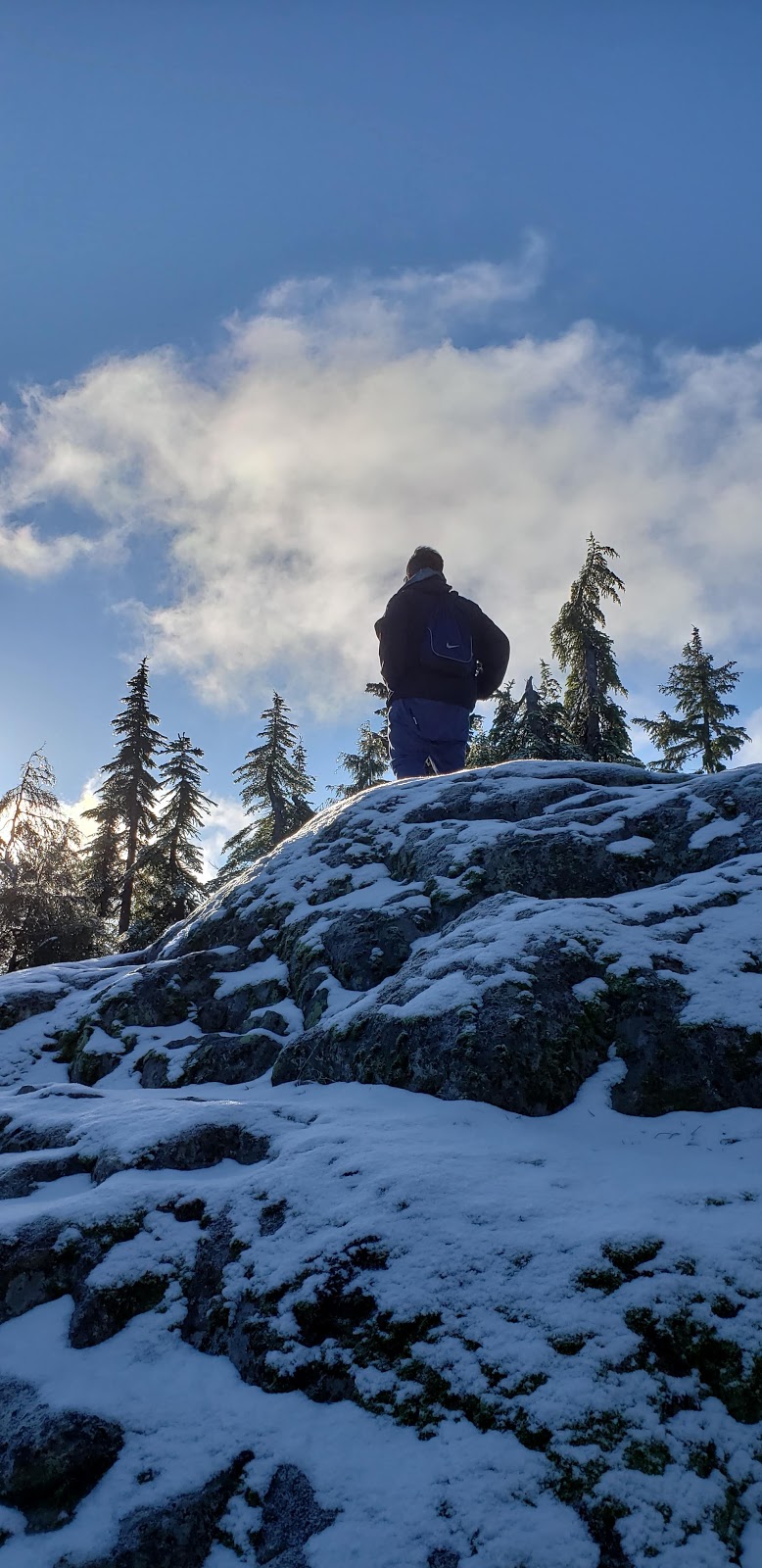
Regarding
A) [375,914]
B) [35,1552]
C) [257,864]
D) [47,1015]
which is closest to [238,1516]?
[35,1552]

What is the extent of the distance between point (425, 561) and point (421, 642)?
1378 millimetres

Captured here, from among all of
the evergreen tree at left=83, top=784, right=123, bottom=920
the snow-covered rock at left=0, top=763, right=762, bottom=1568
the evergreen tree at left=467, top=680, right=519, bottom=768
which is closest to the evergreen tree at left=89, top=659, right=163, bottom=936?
the evergreen tree at left=83, top=784, right=123, bottom=920

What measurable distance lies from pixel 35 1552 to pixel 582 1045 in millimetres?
3583

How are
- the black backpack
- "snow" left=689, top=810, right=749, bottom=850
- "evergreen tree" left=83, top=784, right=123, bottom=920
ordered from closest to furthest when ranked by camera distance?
"snow" left=689, top=810, right=749, bottom=850
the black backpack
"evergreen tree" left=83, top=784, right=123, bottom=920

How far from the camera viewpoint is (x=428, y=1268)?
10.8 ft

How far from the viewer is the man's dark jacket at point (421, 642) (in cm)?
1006

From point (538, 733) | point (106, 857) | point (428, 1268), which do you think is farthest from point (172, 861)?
point (428, 1268)

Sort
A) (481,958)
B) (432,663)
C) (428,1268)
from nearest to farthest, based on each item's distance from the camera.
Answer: (428,1268) < (481,958) < (432,663)

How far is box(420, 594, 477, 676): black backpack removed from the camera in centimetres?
1005

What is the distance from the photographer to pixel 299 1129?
4.70 metres

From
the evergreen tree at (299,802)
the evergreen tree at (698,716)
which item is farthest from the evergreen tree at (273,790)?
the evergreen tree at (698,716)

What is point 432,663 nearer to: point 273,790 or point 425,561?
point 425,561

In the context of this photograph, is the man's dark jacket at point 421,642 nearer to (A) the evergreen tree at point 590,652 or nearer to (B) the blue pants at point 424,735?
(B) the blue pants at point 424,735

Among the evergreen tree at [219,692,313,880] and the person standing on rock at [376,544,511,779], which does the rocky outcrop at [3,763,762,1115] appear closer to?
the person standing on rock at [376,544,511,779]
